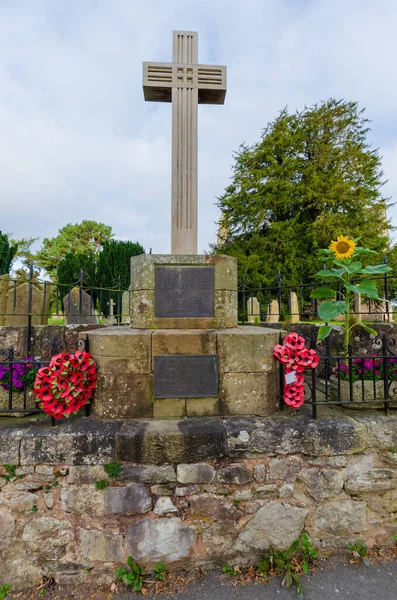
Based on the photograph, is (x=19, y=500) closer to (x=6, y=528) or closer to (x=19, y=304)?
(x=6, y=528)

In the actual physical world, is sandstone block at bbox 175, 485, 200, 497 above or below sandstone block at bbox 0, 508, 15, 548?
above

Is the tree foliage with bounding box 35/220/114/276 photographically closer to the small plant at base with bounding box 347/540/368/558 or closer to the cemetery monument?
the cemetery monument

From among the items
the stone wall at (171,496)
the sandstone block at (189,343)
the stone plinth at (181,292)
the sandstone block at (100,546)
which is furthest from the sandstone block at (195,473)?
the stone plinth at (181,292)

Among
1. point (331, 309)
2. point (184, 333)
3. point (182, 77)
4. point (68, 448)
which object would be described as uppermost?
point (182, 77)

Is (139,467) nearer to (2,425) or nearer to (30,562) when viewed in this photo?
(30,562)

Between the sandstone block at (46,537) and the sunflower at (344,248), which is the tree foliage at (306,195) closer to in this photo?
the sunflower at (344,248)

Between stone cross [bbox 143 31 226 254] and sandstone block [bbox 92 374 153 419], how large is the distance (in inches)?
55.8

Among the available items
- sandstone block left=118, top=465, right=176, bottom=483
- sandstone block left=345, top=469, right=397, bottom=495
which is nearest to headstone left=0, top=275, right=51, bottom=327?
sandstone block left=118, top=465, right=176, bottom=483

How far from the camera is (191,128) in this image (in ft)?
10.1

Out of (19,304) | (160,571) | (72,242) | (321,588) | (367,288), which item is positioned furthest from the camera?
(72,242)

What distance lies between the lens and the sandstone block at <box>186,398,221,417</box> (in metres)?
2.41

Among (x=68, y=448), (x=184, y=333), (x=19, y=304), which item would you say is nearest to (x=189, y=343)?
(x=184, y=333)

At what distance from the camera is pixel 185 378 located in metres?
2.41

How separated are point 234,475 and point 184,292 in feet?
5.35
